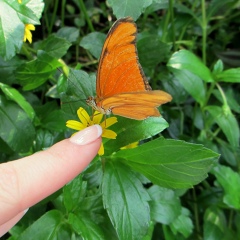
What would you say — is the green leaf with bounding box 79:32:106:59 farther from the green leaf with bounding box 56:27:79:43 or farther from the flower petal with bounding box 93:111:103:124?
the flower petal with bounding box 93:111:103:124

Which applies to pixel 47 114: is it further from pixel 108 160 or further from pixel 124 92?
pixel 124 92

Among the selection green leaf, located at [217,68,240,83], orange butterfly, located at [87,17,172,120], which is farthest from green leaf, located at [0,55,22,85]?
green leaf, located at [217,68,240,83]

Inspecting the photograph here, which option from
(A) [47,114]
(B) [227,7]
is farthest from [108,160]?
(B) [227,7]

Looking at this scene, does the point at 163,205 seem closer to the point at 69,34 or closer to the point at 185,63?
the point at 185,63

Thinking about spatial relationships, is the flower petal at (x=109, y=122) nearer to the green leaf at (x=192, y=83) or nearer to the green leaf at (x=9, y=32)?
the green leaf at (x=9, y=32)

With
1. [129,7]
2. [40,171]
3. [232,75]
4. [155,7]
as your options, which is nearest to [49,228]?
[40,171]

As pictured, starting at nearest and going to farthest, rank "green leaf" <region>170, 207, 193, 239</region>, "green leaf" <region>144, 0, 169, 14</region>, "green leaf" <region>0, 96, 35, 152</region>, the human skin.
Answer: the human skin, "green leaf" <region>0, 96, 35, 152</region>, "green leaf" <region>170, 207, 193, 239</region>, "green leaf" <region>144, 0, 169, 14</region>

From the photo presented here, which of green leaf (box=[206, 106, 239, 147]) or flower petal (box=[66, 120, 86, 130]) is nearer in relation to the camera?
flower petal (box=[66, 120, 86, 130])

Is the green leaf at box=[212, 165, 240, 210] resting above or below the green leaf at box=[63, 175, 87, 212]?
below
